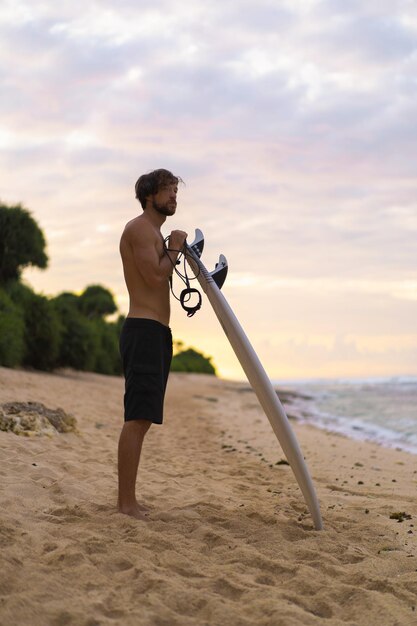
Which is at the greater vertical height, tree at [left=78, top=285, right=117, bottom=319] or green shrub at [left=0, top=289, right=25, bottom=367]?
tree at [left=78, top=285, right=117, bottom=319]

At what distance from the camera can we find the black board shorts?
442 cm

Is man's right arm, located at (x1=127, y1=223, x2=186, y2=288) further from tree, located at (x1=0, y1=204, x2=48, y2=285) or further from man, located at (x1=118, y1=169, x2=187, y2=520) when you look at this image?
tree, located at (x1=0, y1=204, x2=48, y2=285)

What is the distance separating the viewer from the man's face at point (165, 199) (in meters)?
4.63

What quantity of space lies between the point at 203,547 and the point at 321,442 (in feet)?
22.6

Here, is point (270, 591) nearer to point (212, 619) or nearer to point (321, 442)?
point (212, 619)

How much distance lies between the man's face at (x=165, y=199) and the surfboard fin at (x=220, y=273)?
502mm

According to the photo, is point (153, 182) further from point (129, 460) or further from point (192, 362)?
point (192, 362)

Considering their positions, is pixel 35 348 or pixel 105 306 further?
pixel 105 306

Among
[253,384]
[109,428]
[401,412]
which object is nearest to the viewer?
[253,384]

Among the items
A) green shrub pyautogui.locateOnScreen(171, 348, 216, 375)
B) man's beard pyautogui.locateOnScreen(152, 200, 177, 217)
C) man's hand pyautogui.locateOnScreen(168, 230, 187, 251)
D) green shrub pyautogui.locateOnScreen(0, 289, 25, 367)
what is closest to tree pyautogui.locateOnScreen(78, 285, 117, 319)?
green shrub pyautogui.locateOnScreen(171, 348, 216, 375)

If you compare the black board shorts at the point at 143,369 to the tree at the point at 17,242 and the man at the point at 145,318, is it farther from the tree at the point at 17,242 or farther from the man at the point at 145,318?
the tree at the point at 17,242

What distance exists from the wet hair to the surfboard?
45 cm

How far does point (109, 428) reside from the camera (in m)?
9.88

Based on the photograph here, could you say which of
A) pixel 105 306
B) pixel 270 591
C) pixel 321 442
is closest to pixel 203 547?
pixel 270 591
